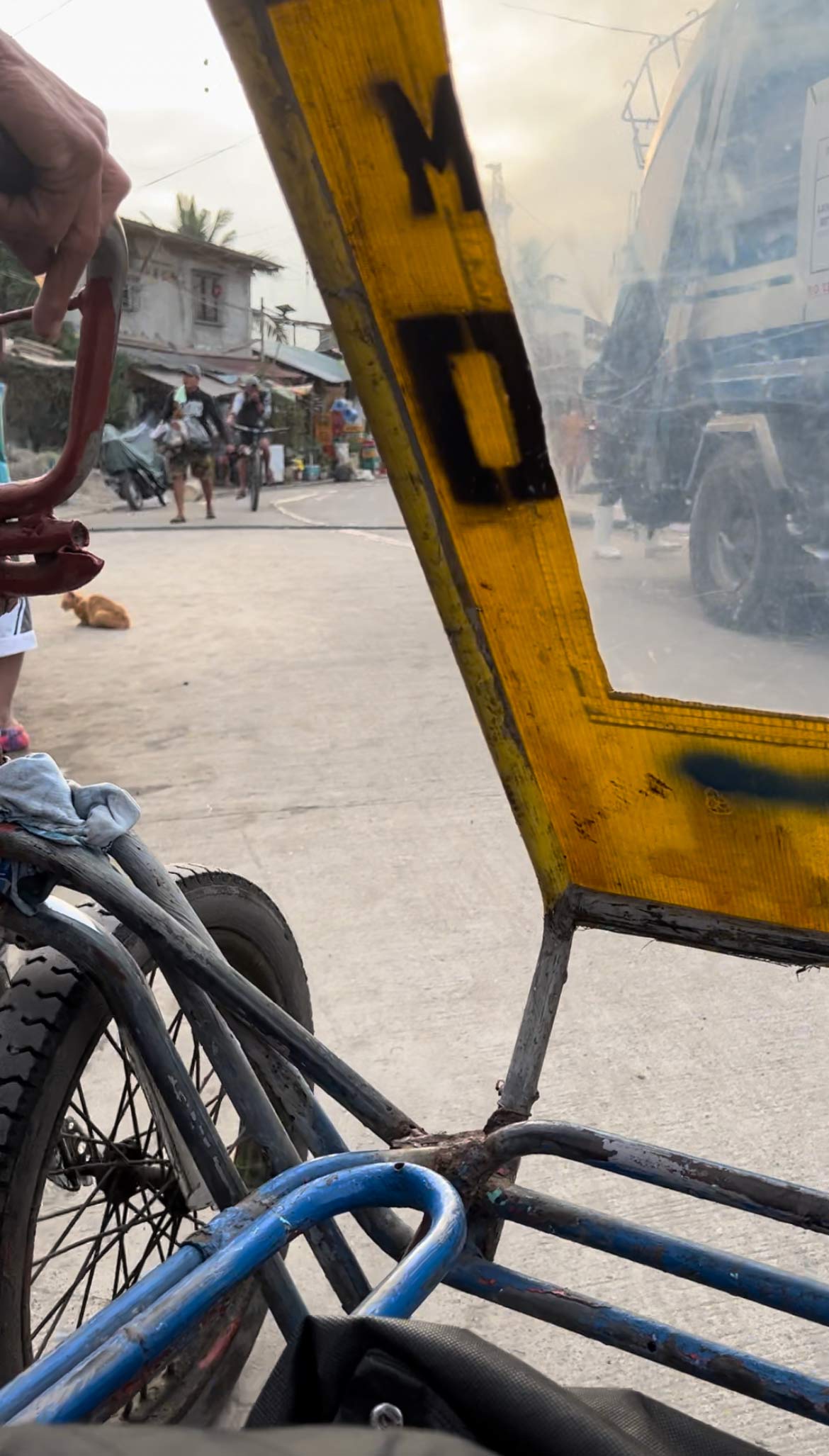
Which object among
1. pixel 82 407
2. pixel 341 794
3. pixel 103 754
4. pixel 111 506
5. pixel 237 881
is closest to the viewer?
pixel 82 407

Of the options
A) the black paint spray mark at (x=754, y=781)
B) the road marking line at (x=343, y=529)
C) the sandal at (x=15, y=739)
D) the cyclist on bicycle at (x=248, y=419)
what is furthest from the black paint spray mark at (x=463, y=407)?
the cyclist on bicycle at (x=248, y=419)

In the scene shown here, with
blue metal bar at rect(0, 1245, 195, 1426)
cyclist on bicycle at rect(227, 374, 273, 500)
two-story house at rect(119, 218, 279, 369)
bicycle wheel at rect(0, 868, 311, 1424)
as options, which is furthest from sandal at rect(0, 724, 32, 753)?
two-story house at rect(119, 218, 279, 369)

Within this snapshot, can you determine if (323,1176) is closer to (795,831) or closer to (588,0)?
(795,831)

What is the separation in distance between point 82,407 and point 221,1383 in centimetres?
125

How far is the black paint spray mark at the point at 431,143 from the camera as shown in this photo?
1.03 meters

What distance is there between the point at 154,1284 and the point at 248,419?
16.6m

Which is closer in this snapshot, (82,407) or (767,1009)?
(82,407)

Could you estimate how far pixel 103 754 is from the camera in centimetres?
435

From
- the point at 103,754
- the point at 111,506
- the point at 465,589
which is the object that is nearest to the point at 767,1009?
the point at 465,589

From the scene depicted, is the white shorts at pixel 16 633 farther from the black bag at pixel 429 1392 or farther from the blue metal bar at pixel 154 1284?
the black bag at pixel 429 1392

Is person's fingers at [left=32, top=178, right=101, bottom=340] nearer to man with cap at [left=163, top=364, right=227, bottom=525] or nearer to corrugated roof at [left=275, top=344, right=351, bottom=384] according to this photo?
man with cap at [left=163, top=364, right=227, bottom=525]

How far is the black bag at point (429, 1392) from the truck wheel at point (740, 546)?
2.51 feet

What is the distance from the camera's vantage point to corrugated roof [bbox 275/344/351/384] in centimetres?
3184

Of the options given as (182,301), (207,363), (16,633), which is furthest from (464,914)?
(182,301)
